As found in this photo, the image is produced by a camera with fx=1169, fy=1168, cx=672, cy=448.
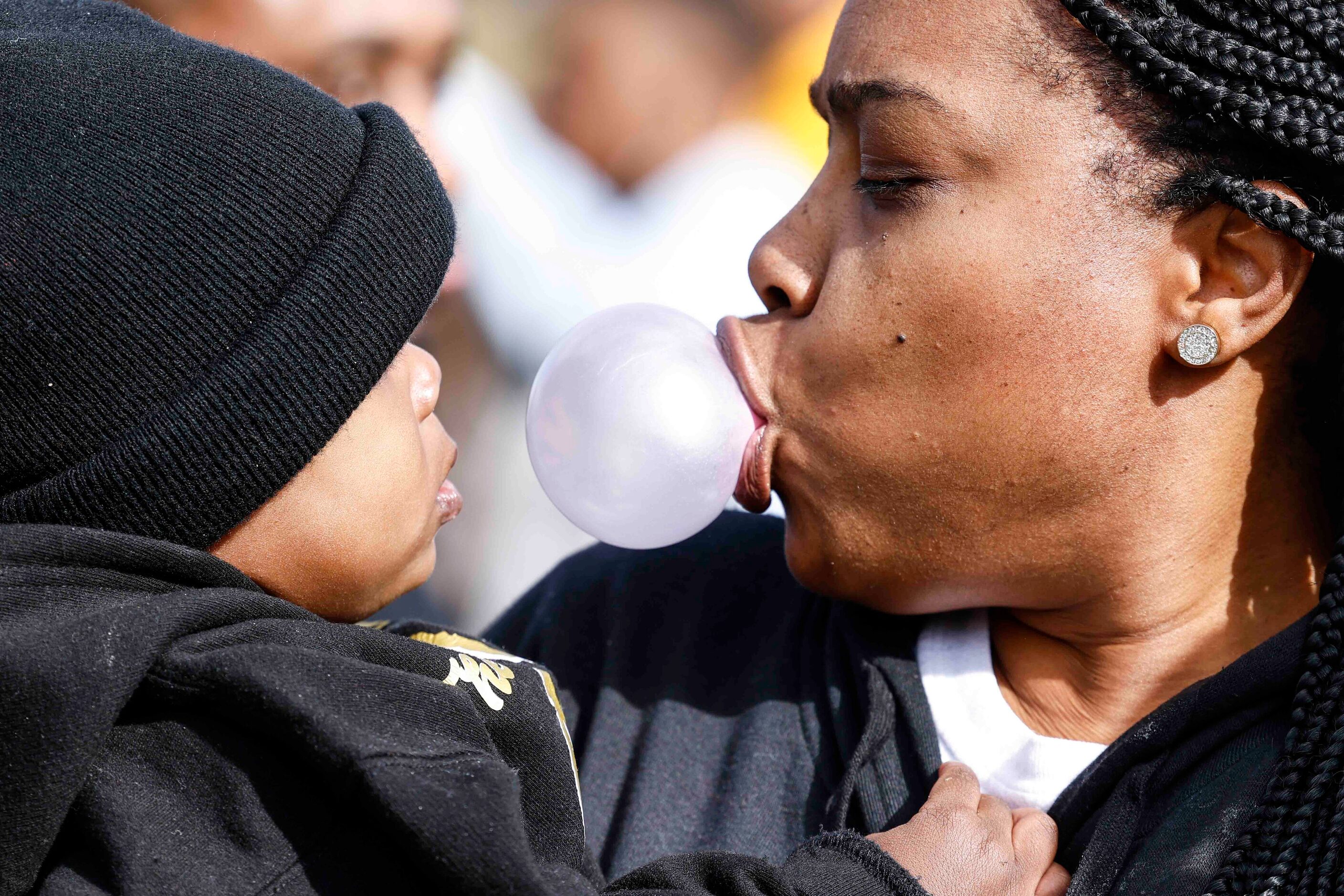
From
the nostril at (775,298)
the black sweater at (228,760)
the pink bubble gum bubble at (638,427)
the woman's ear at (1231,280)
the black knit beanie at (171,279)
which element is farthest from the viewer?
the nostril at (775,298)

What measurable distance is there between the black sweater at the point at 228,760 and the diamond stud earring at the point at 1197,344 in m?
0.72

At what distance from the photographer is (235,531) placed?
4.68 feet

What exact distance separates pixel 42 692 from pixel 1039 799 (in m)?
1.19

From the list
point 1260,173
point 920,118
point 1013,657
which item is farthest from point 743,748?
point 1260,173

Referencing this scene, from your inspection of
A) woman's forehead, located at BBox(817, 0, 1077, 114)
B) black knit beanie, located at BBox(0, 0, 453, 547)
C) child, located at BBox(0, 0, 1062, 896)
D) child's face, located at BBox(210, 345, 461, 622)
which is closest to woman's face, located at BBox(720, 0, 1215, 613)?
woman's forehead, located at BBox(817, 0, 1077, 114)

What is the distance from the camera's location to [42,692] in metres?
1.09

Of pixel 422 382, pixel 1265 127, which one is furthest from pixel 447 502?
pixel 1265 127

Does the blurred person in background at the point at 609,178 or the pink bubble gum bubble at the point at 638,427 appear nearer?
the pink bubble gum bubble at the point at 638,427

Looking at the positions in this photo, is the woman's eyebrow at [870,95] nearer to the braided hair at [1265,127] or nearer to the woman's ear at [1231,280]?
the braided hair at [1265,127]

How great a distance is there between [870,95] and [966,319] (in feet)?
1.04

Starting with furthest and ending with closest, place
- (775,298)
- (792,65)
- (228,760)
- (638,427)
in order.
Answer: (792,65)
(775,298)
(638,427)
(228,760)

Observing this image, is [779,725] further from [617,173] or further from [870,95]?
[617,173]

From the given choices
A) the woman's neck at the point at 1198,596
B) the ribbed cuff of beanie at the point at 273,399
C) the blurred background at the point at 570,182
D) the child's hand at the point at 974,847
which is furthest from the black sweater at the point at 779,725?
the blurred background at the point at 570,182

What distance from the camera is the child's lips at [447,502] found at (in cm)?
169
